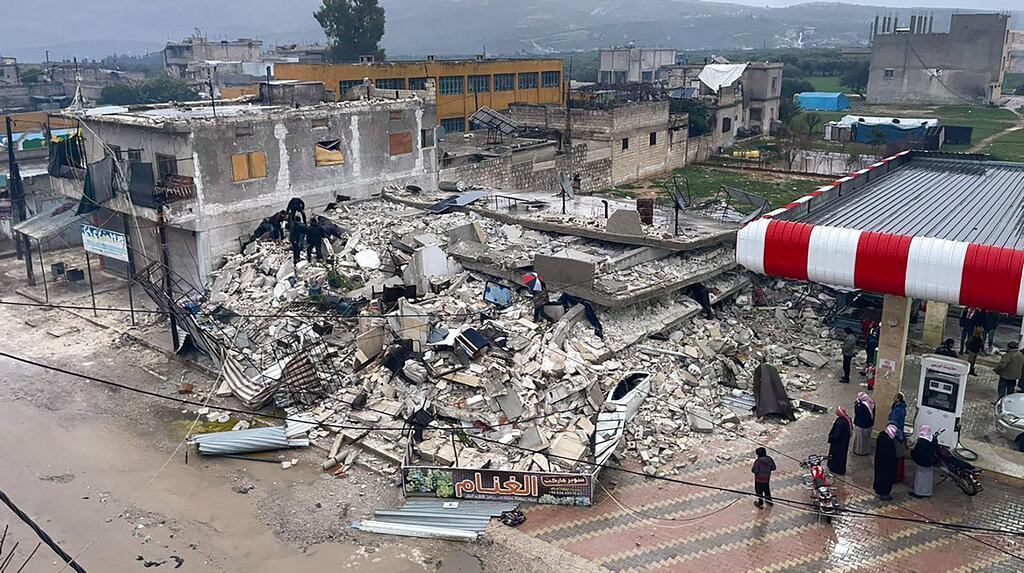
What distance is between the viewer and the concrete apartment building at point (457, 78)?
47188mm

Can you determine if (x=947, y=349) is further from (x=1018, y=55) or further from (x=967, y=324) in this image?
(x=1018, y=55)

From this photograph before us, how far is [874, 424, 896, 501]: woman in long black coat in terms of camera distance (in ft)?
38.7

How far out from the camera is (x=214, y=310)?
19.2 m

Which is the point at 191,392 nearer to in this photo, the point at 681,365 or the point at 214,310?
the point at 214,310

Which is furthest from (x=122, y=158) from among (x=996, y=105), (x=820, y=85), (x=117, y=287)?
(x=820, y=85)

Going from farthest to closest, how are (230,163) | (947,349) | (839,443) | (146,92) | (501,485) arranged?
(146,92) < (230,163) < (947,349) < (839,443) < (501,485)

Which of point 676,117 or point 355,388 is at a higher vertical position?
point 676,117

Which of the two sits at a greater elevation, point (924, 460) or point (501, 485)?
point (924, 460)

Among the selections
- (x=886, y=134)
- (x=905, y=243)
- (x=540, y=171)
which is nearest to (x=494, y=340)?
(x=905, y=243)

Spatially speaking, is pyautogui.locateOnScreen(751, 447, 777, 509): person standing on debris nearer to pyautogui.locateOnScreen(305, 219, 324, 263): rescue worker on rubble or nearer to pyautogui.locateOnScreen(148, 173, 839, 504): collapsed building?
pyautogui.locateOnScreen(148, 173, 839, 504): collapsed building

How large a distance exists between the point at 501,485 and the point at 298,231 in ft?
35.8

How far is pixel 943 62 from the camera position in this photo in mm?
71688

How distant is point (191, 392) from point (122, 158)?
9.77 meters

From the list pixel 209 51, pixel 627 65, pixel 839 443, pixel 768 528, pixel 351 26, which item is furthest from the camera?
pixel 209 51
